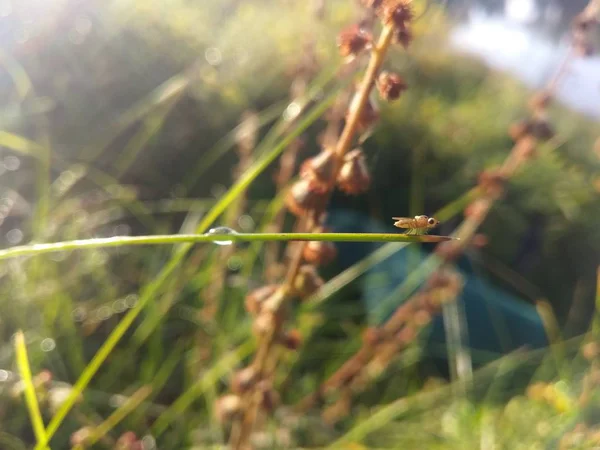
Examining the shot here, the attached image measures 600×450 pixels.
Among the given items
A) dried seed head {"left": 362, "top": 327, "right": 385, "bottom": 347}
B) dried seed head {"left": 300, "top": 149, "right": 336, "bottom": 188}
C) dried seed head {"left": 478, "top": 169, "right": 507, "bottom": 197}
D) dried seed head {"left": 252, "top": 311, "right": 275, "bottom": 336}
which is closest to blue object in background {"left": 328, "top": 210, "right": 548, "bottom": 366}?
dried seed head {"left": 362, "top": 327, "right": 385, "bottom": 347}

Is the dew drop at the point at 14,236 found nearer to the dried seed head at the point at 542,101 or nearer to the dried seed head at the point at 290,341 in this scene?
the dried seed head at the point at 290,341

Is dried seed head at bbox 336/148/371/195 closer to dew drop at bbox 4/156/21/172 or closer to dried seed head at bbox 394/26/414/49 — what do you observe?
dried seed head at bbox 394/26/414/49

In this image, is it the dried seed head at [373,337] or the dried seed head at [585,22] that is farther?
the dried seed head at [373,337]

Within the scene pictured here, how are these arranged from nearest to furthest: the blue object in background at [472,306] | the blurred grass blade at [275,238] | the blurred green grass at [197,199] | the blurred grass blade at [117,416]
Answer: the blurred grass blade at [275,238] → the blurred grass blade at [117,416] → the blurred green grass at [197,199] → the blue object in background at [472,306]

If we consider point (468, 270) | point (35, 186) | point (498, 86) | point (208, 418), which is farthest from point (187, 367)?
point (498, 86)

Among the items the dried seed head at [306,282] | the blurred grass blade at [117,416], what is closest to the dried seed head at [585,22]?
the dried seed head at [306,282]

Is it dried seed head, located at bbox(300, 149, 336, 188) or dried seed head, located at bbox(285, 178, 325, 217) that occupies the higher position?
dried seed head, located at bbox(300, 149, 336, 188)

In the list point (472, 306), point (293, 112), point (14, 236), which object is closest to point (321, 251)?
point (293, 112)
